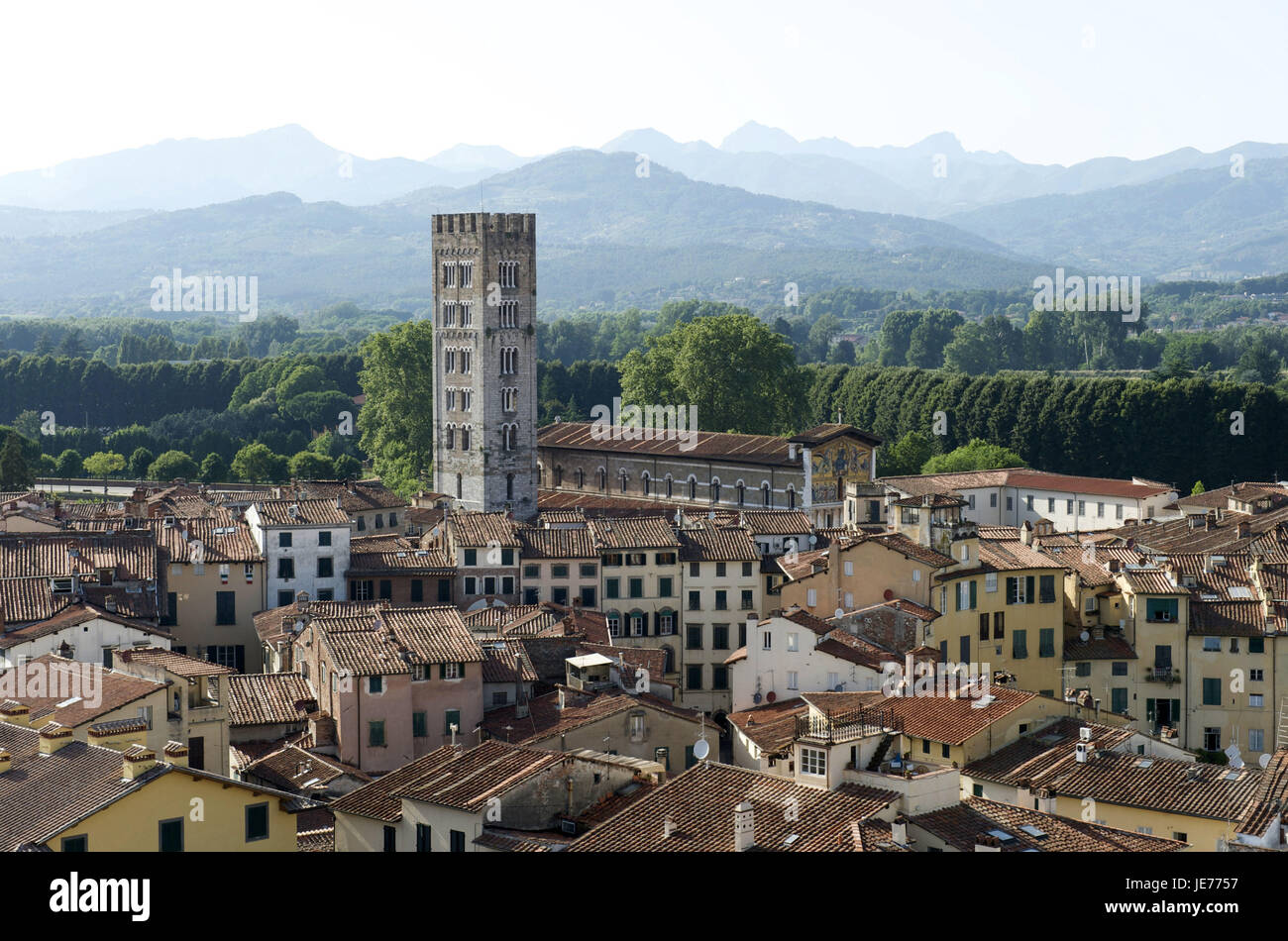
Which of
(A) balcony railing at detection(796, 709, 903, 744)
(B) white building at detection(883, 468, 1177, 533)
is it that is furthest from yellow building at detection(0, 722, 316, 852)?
(B) white building at detection(883, 468, 1177, 533)

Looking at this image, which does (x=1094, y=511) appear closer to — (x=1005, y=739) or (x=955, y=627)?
(x=955, y=627)

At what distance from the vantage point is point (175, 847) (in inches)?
901

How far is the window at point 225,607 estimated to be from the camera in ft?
171

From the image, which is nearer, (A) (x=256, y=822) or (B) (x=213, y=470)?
(A) (x=256, y=822)

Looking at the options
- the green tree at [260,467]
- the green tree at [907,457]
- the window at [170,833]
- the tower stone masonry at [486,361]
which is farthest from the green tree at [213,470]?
the window at [170,833]

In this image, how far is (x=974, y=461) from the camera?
10088 centimetres

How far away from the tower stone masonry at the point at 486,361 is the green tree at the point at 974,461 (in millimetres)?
26134

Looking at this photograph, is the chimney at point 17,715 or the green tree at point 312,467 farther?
the green tree at point 312,467

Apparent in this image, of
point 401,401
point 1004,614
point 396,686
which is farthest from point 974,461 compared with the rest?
point 396,686

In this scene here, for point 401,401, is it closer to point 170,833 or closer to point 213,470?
point 213,470

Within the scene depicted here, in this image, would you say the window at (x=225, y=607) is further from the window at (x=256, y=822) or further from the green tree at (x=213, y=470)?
the green tree at (x=213, y=470)

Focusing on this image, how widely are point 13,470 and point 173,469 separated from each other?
13.6m

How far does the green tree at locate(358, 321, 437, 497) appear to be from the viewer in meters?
103
